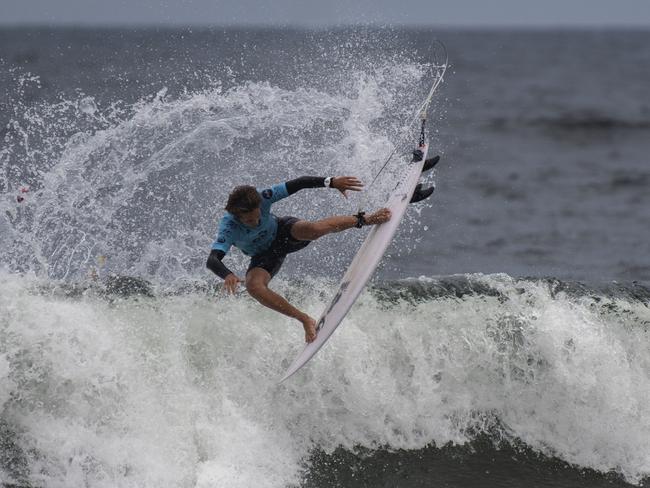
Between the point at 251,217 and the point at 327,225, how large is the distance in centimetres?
59

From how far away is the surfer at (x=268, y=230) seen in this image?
24.3 ft

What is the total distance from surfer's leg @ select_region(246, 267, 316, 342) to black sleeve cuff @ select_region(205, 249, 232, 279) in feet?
1.05

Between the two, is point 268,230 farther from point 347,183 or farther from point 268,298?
point 347,183

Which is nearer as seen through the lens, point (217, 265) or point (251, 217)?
point (217, 265)

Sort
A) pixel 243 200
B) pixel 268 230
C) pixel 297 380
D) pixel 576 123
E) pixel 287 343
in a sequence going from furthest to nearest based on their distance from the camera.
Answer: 1. pixel 576 123
2. pixel 287 343
3. pixel 297 380
4. pixel 268 230
5. pixel 243 200

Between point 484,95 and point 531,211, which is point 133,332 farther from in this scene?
point 484,95

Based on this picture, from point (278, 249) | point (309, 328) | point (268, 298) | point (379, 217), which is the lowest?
point (309, 328)

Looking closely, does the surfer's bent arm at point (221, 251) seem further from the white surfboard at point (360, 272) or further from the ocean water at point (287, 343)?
the ocean water at point (287, 343)

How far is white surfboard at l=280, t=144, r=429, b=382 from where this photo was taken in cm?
761

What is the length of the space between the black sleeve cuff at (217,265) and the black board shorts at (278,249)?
0.42 meters

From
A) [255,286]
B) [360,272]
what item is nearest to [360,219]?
[360,272]

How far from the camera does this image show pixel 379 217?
311 inches

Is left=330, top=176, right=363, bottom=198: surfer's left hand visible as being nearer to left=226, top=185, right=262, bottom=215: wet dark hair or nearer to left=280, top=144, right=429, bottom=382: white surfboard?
left=280, top=144, right=429, bottom=382: white surfboard

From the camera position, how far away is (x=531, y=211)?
1891 cm
